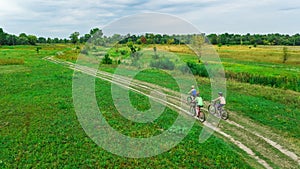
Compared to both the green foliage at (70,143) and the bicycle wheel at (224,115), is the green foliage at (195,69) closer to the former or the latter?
the green foliage at (70,143)

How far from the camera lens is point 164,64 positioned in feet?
143

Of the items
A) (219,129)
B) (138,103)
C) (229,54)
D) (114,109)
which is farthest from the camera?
(229,54)

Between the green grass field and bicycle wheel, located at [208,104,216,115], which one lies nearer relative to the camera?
the green grass field

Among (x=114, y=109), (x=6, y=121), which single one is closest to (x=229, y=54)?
(x=114, y=109)

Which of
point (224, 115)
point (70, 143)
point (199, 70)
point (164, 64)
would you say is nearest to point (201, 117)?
point (224, 115)

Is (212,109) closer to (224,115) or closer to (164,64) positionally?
(224,115)

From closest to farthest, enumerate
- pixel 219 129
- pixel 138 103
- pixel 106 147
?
pixel 106 147 < pixel 219 129 < pixel 138 103

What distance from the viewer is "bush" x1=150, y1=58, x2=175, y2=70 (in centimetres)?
4279

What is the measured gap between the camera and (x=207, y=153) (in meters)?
11.0

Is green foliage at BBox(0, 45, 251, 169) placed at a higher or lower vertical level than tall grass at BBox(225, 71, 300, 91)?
lower

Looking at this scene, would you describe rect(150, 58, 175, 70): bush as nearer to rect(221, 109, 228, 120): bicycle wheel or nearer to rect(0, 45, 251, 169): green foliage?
rect(0, 45, 251, 169): green foliage

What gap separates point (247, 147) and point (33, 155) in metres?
9.50

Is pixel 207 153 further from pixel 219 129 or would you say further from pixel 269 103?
pixel 269 103

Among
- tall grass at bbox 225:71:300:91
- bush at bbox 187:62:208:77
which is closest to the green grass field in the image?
tall grass at bbox 225:71:300:91
